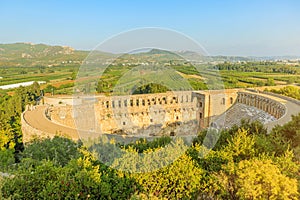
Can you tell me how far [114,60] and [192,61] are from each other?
4.02 meters

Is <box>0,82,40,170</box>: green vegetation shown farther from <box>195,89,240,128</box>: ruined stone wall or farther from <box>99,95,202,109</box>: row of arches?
<box>195,89,240,128</box>: ruined stone wall

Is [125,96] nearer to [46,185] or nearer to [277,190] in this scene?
[46,185]

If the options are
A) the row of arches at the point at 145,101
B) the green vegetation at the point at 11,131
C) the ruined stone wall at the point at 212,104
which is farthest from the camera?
the ruined stone wall at the point at 212,104

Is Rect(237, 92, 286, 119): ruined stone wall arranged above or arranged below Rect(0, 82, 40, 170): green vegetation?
above

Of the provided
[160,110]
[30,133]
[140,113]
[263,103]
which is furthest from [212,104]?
[30,133]

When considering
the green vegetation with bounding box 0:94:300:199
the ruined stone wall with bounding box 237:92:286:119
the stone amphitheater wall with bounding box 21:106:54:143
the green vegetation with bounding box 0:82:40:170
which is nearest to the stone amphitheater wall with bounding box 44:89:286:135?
the ruined stone wall with bounding box 237:92:286:119

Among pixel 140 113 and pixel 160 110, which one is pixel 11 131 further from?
pixel 160 110

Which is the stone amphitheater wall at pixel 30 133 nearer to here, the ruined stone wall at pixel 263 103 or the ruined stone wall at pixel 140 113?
the ruined stone wall at pixel 140 113

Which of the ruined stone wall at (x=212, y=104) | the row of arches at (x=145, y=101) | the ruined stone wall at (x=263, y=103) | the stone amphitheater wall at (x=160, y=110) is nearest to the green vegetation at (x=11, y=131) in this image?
the stone amphitheater wall at (x=160, y=110)

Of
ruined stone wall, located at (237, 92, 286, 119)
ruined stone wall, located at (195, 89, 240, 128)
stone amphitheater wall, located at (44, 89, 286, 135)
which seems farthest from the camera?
ruined stone wall, located at (195, 89, 240, 128)

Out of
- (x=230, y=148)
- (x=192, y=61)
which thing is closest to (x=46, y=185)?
Result: (x=230, y=148)

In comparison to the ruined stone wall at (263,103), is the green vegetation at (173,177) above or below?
above

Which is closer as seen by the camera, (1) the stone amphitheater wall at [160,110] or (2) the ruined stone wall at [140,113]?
(2) the ruined stone wall at [140,113]

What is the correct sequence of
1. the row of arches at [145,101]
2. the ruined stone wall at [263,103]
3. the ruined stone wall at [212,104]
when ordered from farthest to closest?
the ruined stone wall at [212,104]
the row of arches at [145,101]
the ruined stone wall at [263,103]
